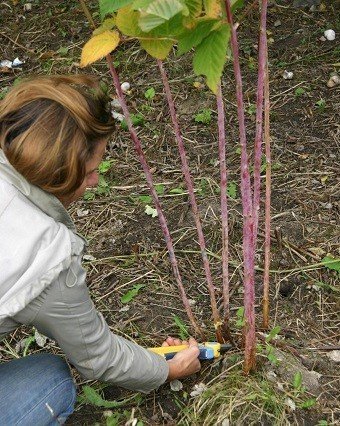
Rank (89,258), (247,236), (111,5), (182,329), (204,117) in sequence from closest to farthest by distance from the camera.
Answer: (111,5) → (247,236) → (182,329) → (89,258) → (204,117)

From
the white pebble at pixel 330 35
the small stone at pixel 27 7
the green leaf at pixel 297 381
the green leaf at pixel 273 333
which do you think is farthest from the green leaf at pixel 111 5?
the small stone at pixel 27 7

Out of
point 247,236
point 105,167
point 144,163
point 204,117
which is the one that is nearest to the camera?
point 247,236

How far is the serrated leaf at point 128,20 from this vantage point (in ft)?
4.66

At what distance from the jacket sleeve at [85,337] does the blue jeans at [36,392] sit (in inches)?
6.6

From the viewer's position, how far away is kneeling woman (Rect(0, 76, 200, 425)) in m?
1.55

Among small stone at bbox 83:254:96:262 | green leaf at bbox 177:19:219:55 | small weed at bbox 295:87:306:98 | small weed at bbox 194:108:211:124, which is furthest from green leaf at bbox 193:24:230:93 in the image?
small weed at bbox 295:87:306:98

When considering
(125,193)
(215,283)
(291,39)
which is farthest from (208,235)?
(291,39)

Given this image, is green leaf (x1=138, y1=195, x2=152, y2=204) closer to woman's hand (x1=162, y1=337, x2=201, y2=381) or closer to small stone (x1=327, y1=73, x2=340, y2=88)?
woman's hand (x1=162, y1=337, x2=201, y2=381)

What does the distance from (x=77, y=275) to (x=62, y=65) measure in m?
2.34

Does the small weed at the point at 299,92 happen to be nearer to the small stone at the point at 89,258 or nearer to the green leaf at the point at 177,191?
the green leaf at the point at 177,191

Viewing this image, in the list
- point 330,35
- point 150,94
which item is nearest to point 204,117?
point 150,94

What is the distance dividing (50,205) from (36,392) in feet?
1.83

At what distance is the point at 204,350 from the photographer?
2.07m

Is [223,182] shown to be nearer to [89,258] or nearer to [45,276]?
[45,276]
